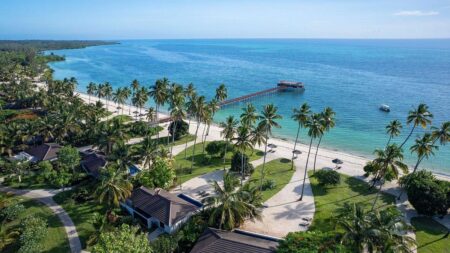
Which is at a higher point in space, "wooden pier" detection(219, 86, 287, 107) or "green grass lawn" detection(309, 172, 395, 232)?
"wooden pier" detection(219, 86, 287, 107)

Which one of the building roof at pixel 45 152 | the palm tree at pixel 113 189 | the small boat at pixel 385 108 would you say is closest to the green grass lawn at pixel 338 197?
the palm tree at pixel 113 189

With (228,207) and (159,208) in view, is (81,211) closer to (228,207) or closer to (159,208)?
(159,208)

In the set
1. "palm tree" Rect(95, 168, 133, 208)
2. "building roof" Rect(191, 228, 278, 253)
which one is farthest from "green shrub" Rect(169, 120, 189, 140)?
"building roof" Rect(191, 228, 278, 253)

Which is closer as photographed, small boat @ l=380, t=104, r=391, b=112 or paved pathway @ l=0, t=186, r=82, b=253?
paved pathway @ l=0, t=186, r=82, b=253

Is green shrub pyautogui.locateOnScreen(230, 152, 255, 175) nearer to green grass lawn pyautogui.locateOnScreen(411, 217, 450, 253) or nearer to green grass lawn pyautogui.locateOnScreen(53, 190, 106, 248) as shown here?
green grass lawn pyautogui.locateOnScreen(53, 190, 106, 248)

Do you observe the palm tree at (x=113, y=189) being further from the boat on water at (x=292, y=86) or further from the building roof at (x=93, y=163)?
the boat on water at (x=292, y=86)

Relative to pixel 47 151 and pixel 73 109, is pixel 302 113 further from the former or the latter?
pixel 73 109

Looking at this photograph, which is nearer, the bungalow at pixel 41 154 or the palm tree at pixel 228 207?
the palm tree at pixel 228 207
